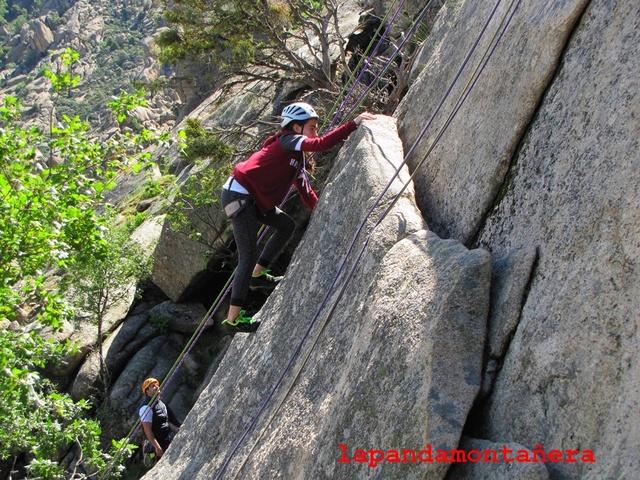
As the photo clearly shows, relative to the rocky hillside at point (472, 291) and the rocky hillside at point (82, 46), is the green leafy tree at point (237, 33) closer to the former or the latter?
the rocky hillside at point (472, 291)

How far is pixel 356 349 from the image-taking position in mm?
5102

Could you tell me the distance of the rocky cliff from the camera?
3.71 m

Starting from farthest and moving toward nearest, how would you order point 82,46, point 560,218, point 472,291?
point 82,46
point 472,291
point 560,218

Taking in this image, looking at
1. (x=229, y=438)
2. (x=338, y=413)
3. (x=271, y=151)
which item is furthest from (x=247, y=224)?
(x=338, y=413)

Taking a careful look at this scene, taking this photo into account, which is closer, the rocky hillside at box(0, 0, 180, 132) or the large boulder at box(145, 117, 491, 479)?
the large boulder at box(145, 117, 491, 479)

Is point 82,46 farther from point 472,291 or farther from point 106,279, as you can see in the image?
point 472,291

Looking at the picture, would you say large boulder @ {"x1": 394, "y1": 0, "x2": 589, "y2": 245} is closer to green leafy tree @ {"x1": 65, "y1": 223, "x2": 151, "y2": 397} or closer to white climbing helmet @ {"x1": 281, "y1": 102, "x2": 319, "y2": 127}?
white climbing helmet @ {"x1": 281, "y1": 102, "x2": 319, "y2": 127}

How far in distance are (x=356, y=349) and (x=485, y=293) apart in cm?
106

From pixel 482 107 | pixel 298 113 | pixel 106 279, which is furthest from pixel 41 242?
pixel 482 107

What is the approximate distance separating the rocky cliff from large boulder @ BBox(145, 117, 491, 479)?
0.6 inches

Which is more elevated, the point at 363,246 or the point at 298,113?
the point at 298,113

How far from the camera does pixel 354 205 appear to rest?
6668 mm

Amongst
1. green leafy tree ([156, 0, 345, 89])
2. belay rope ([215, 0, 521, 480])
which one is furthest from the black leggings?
green leafy tree ([156, 0, 345, 89])

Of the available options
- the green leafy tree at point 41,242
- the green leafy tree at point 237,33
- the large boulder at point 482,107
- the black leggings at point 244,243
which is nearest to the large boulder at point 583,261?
the large boulder at point 482,107
